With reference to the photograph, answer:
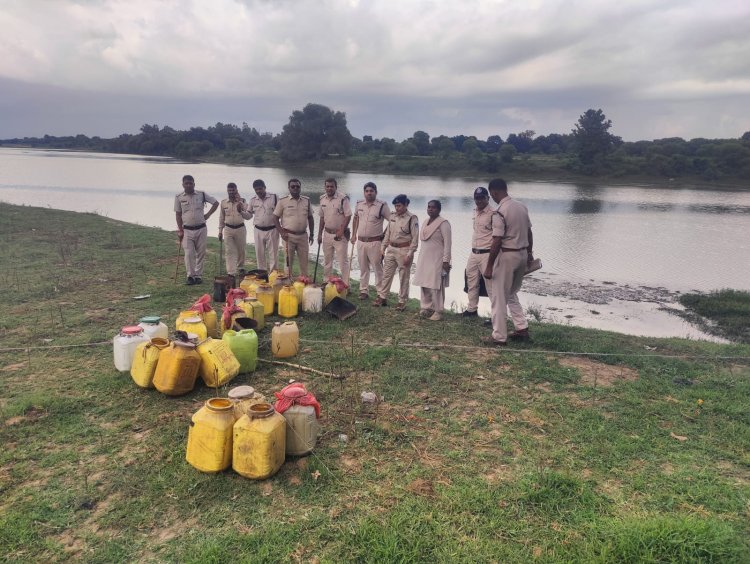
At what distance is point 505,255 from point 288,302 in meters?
3.20

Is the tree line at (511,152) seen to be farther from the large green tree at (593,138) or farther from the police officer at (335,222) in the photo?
the police officer at (335,222)

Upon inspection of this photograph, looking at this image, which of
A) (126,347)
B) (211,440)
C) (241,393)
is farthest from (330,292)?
(211,440)

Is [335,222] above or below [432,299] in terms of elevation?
above

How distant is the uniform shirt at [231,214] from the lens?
932 centimetres

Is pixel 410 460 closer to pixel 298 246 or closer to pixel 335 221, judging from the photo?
pixel 335 221

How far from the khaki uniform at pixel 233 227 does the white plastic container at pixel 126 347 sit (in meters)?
4.16

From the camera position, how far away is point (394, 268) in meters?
8.26

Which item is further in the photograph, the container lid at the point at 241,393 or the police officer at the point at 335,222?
the police officer at the point at 335,222

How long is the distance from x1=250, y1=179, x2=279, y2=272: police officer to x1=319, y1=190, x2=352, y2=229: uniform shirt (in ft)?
3.32

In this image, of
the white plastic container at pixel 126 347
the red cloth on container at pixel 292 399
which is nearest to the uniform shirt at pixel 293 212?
the white plastic container at pixel 126 347

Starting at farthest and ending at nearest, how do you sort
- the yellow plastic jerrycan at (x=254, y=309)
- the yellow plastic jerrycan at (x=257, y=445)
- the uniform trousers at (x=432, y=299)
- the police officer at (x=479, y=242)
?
the uniform trousers at (x=432, y=299) → the police officer at (x=479, y=242) → the yellow plastic jerrycan at (x=254, y=309) → the yellow plastic jerrycan at (x=257, y=445)

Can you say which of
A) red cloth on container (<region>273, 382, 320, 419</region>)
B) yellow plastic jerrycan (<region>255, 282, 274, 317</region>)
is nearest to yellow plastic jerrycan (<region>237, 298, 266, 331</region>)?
yellow plastic jerrycan (<region>255, 282, 274, 317</region>)

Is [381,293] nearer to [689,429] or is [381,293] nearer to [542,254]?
[689,429]

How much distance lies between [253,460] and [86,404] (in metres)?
2.12
